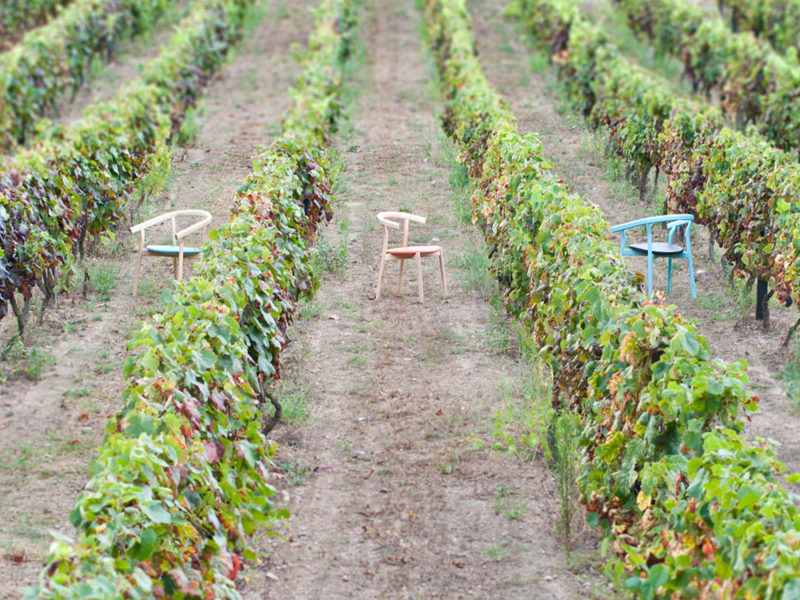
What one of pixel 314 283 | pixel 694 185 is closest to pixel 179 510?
pixel 314 283

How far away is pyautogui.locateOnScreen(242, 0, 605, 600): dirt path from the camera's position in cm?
575

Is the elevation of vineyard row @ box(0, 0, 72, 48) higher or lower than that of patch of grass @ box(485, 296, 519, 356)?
higher

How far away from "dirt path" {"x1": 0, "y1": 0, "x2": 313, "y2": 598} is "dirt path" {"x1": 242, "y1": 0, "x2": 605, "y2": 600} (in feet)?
3.99

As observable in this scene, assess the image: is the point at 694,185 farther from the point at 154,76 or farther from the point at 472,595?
the point at 154,76

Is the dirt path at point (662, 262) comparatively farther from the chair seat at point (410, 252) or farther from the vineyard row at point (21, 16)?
the vineyard row at point (21, 16)

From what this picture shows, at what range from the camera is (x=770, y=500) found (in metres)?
3.94

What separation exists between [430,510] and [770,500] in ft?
8.95

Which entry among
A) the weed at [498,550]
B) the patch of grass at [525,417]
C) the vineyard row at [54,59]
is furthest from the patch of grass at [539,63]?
the weed at [498,550]

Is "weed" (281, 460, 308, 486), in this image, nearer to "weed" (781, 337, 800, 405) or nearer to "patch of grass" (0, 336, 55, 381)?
"patch of grass" (0, 336, 55, 381)

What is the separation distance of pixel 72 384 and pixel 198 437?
3369 mm

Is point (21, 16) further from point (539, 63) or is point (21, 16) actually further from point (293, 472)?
point (293, 472)

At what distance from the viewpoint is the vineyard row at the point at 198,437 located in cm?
390

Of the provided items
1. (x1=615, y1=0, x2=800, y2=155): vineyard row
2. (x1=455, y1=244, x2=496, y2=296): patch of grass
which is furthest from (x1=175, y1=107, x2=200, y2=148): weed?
(x1=615, y1=0, x2=800, y2=155): vineyard row

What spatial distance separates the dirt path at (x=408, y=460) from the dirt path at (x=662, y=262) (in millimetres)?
1652
